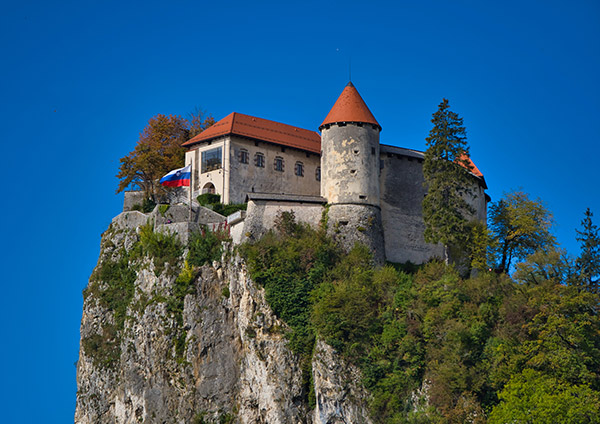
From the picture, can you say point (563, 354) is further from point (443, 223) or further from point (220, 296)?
point (220, 296)

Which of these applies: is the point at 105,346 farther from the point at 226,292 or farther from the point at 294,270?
the point at 294,270

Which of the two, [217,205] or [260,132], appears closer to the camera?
[217,205]

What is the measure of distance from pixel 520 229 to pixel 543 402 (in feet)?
58.7

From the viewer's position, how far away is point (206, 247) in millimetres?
54781

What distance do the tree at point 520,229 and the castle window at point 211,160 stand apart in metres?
17.5

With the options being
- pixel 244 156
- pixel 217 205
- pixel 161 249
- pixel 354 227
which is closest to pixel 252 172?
pixel 244 156

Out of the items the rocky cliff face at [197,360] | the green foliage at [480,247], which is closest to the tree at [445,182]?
the green foliage at [480,247]

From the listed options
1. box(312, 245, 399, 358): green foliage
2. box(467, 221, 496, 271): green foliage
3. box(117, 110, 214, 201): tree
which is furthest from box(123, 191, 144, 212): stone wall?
box(467, 221, 496, 271): green foliage

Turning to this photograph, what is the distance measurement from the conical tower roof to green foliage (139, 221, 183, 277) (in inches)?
447

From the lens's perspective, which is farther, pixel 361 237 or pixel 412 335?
pixel 361 237

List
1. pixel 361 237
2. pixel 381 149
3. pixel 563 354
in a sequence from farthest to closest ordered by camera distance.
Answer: pixel 381 149
pixel 361 237
pixel 563 354

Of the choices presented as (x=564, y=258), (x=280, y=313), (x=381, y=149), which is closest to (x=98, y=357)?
(x=280, y=313)

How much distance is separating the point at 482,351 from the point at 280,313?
11450 mm

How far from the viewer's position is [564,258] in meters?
46.6
